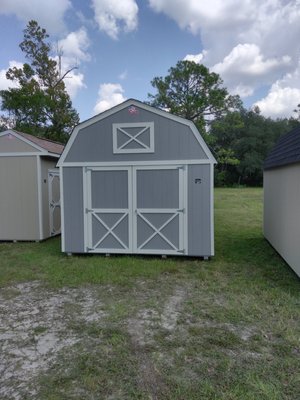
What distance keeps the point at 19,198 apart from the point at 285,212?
6441 mm

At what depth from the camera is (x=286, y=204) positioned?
19.0 feet

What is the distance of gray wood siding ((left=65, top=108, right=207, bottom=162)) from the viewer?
6.04 metres

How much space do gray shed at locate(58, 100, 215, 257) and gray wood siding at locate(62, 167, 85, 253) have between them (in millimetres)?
21

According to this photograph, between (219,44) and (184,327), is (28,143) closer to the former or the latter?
(184,327)

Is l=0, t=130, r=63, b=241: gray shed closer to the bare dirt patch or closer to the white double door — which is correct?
the white double door

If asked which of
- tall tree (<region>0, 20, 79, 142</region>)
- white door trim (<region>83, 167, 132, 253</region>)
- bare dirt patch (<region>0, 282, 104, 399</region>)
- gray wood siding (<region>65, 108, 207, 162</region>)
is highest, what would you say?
tall tree (<region>0, 20, 79, 142</region>)

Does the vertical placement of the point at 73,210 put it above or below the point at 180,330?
above

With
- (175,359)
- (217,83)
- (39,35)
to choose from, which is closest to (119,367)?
(175,359)

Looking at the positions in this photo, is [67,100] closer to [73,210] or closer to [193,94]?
[193,94]

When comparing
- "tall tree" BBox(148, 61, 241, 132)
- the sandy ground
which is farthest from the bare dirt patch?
"tall tree" BBox(148, 61, 241, 132)

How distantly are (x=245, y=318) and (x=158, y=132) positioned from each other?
3830 millimetres

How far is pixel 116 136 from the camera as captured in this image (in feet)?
20.5

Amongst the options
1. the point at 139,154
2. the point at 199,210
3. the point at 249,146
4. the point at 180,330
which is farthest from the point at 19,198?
the point at 249,146

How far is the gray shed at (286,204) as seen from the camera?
16.7 ft
